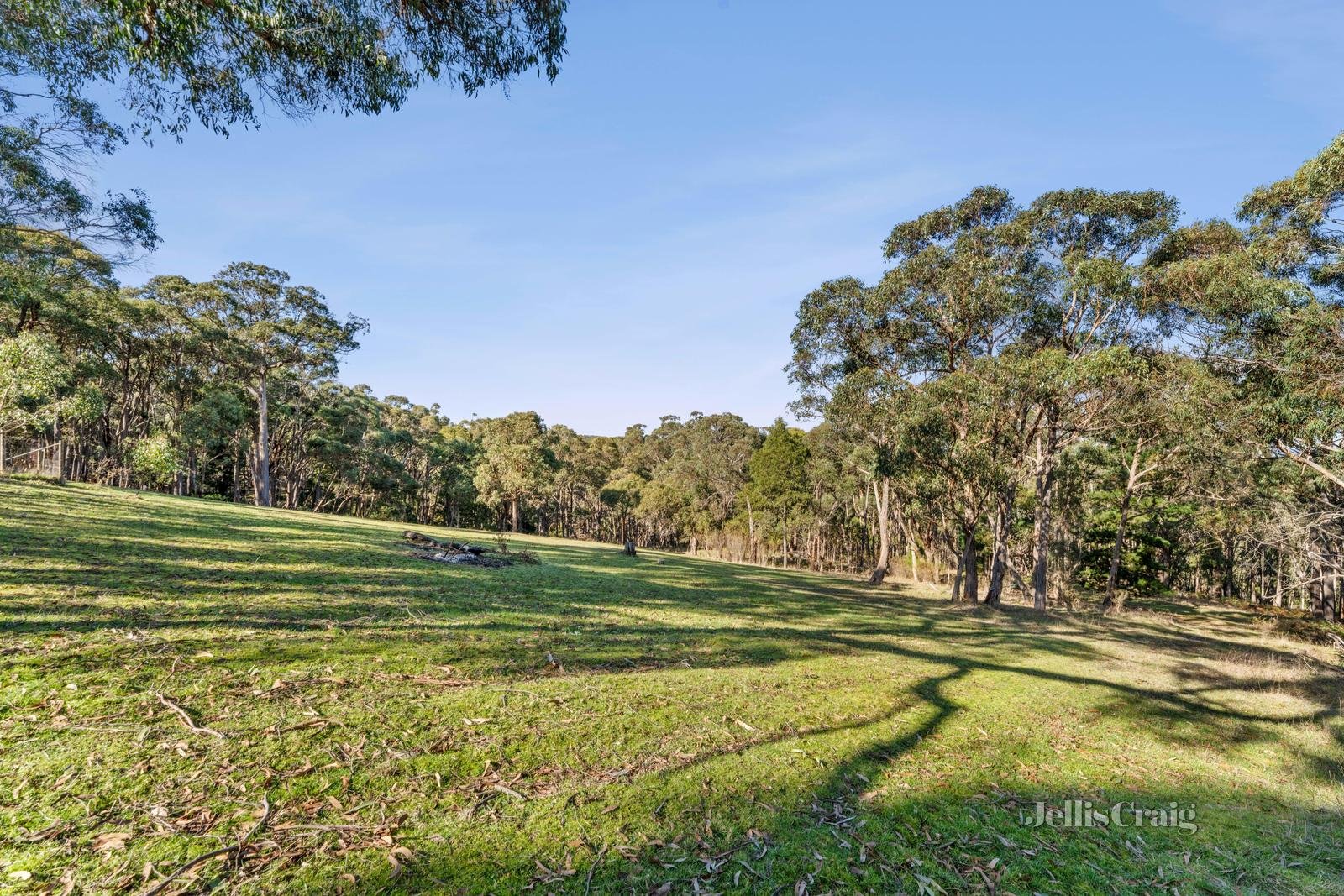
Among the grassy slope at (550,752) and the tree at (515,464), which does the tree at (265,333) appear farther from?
the grassy slope at (550,752)

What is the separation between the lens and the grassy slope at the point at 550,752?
2434mm

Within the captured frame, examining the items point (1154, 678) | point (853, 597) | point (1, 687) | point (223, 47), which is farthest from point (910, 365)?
point (1, 687)

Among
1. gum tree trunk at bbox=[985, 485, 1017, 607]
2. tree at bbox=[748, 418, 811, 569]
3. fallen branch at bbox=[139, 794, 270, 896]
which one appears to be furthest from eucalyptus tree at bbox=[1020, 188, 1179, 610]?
tree at bbox=[748, 418, 811, 569]

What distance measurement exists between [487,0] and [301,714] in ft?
25.6

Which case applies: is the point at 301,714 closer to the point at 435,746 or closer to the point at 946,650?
the point at 435,746

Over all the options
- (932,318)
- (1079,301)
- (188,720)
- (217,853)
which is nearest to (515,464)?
(932,318)

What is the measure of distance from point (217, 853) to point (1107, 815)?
542 cm

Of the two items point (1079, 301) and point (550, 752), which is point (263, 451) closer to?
point (550, 752)

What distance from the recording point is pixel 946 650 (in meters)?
9.10

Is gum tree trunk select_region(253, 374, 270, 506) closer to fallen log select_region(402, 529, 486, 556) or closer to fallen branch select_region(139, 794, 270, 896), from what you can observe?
fallen log select_region(402, 529, 486, 556)

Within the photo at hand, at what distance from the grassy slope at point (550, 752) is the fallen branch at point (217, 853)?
0.04 meters

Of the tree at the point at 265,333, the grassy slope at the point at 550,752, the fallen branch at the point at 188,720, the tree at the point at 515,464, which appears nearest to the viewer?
the grassy slope at the point at 550,752

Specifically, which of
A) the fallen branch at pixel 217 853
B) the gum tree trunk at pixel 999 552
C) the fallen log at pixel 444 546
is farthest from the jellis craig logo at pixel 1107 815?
the gum tree trunk at pixel 999 552

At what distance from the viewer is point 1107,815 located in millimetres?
3846
